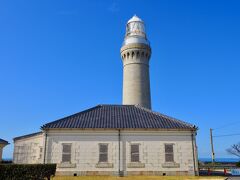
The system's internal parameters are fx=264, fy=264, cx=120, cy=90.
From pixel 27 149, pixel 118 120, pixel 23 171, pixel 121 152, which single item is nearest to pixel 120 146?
pixel 121 152

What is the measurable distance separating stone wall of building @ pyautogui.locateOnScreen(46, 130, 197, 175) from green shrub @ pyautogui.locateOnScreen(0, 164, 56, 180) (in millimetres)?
7581

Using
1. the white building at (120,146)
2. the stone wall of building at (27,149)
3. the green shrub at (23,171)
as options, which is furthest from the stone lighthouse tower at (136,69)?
the green shrub at (23,171)

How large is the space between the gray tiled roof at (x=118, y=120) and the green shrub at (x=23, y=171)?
29.8 ft

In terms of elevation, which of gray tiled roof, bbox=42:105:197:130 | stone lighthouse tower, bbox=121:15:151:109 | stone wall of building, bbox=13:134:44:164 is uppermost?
stone lighthouse tower, bbox=121:15:151:109

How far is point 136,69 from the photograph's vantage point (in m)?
42.4

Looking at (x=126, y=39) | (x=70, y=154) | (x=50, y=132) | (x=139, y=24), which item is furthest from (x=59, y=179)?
(x=139, y=24)

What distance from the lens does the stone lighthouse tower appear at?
136 feet

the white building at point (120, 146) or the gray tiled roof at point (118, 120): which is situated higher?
the gray tiled roof at point (118, 120)

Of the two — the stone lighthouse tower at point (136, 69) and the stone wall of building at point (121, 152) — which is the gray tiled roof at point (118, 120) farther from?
the stone lighthouse tower at point (136, 69)

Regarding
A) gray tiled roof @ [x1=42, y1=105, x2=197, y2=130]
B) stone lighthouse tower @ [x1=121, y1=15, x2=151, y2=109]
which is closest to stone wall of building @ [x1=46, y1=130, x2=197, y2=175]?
gray tiled roof @ [x1=42, y1=105, x2=197, y2=130]

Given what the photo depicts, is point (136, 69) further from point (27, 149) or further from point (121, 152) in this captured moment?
point (27, 149)

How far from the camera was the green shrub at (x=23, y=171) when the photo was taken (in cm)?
1348

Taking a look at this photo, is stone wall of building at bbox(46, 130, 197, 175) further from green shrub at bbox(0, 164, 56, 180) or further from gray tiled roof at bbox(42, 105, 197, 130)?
green shrub at bbox(0, 164, 56, 180)

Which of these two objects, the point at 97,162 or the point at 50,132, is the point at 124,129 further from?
the point at 50,132
